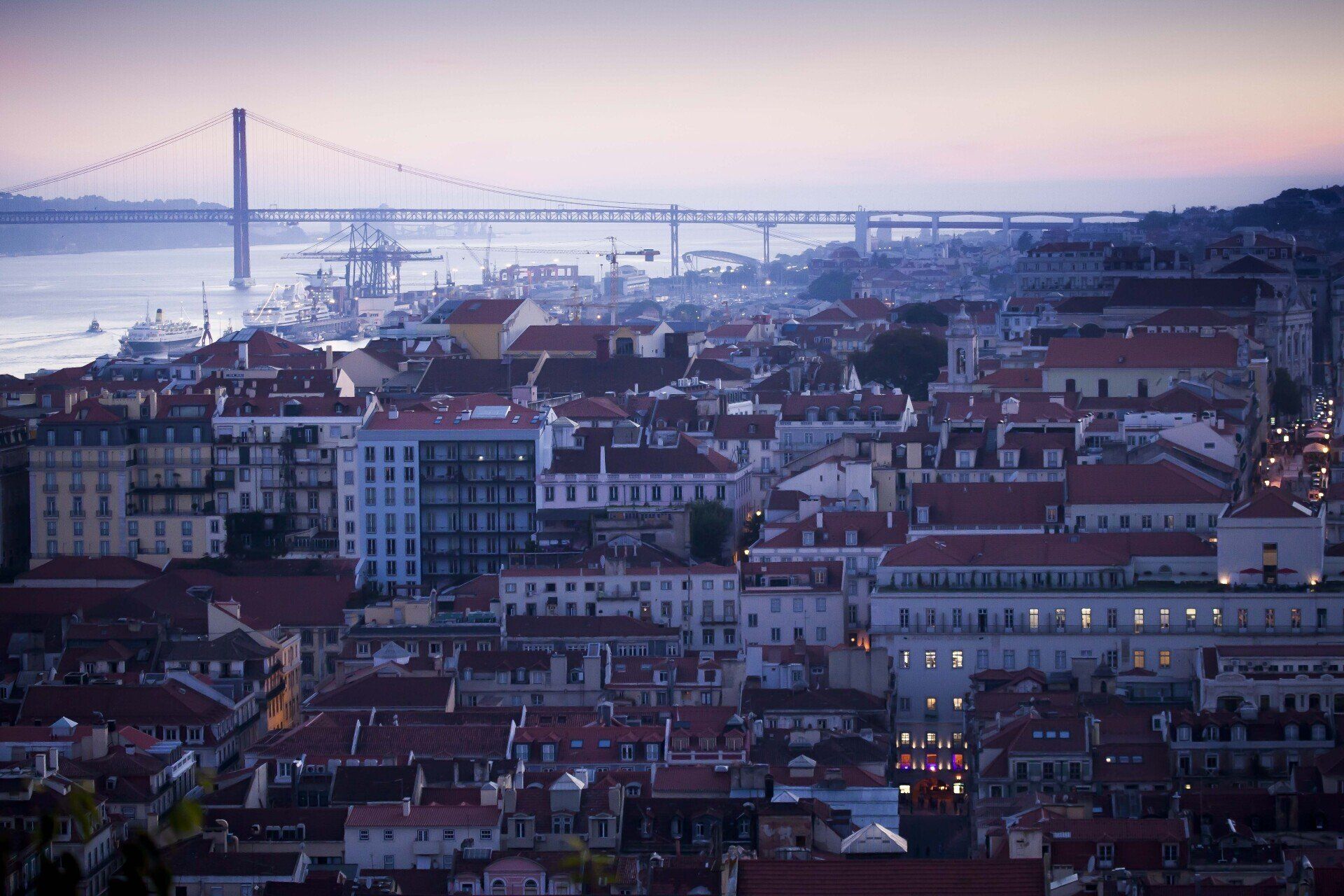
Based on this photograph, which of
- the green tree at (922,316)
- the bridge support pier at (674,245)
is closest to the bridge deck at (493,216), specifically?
the bridge support pier at (674,245)

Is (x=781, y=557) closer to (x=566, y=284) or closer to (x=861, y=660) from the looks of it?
(x=861, y=660)

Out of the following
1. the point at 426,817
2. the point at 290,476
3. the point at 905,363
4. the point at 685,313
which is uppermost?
the point at 905,363

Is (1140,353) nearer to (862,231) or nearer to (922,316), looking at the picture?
(922,316)

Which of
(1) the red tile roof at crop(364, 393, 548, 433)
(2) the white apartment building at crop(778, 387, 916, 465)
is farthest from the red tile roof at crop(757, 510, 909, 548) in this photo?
(1) the red tile roof at crop(364, 393, 548, 433)

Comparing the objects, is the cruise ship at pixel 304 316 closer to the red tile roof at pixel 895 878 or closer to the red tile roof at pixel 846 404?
the red tile roof at pixel 846 404

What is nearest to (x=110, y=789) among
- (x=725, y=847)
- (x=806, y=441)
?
(x=725, y=847)

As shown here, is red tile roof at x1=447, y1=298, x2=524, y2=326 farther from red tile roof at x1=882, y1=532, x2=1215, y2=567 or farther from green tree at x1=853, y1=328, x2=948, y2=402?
red tile roof at x1=882, y1=532, x2=1215, y2=567

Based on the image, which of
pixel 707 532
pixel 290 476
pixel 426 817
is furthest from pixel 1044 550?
pixel 290 476
